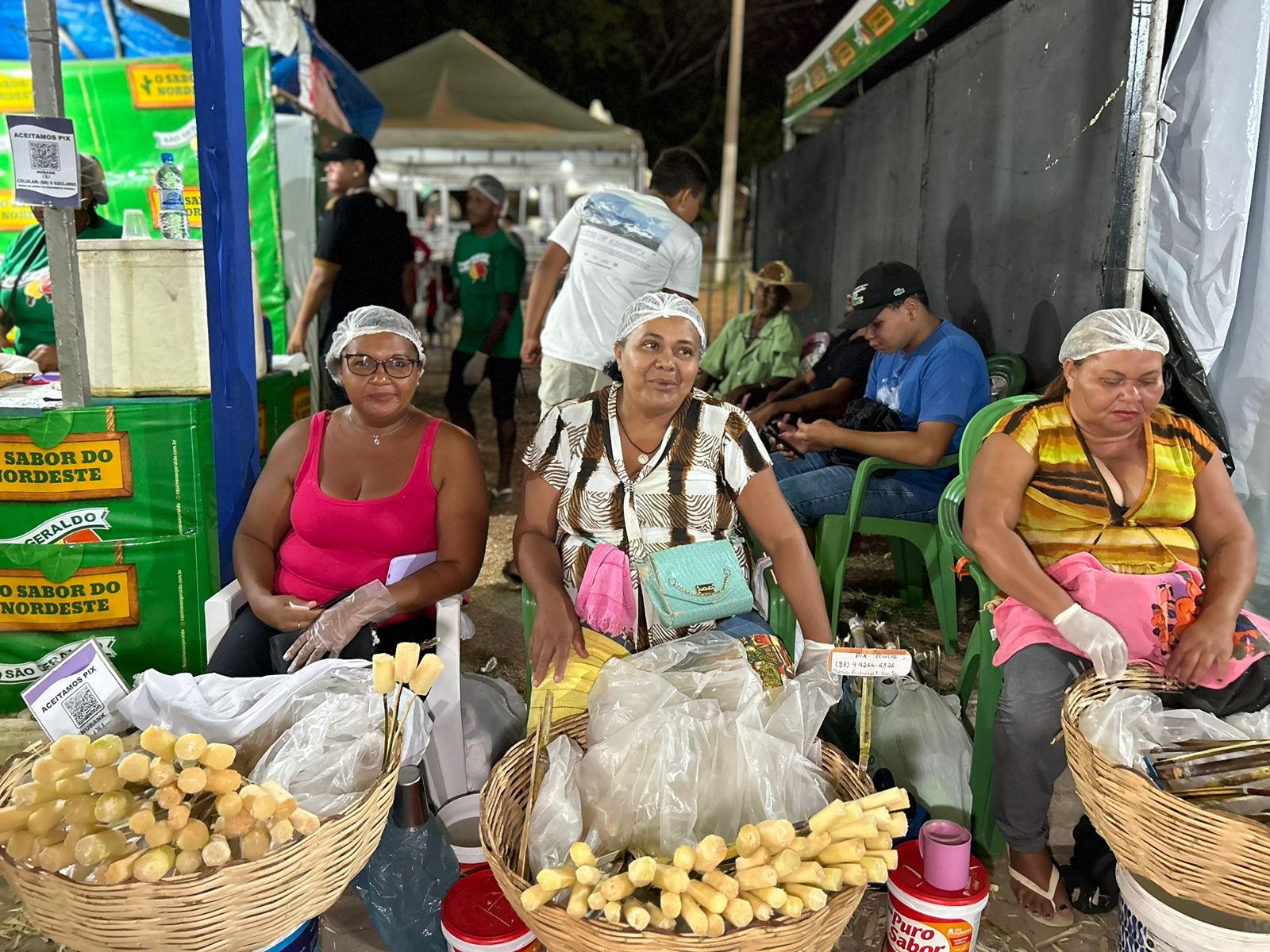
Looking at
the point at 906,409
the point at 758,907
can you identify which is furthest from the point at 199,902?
the point at 906,409

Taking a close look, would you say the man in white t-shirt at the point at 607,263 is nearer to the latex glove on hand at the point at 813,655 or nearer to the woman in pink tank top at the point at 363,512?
the woman in pink tank top at the point at 363,512

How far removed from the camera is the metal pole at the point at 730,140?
51.2 ft

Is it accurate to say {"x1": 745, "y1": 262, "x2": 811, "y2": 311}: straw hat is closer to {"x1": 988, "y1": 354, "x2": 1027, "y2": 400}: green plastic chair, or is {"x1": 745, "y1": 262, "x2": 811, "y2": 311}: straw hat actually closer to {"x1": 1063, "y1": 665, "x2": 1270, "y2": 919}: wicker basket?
{"x1": 988, "y1": 354, "x2": 1027, "y2": 400}: green plastic chair

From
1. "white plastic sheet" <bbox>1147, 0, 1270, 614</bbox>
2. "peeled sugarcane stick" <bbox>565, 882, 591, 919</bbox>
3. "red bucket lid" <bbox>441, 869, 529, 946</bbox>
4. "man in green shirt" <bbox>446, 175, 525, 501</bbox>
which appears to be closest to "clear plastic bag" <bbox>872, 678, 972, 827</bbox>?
"red bucket lid" <bbox>441, 869, 529, 946</bbox>

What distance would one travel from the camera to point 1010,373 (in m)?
3.66

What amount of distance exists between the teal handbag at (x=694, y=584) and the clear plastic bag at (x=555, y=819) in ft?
2.01

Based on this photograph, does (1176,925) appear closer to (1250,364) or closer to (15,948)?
(1250,364)

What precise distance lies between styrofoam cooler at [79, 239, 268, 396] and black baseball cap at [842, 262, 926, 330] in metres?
2.11

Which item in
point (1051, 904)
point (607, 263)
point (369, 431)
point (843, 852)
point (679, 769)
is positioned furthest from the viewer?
point (607, 263)

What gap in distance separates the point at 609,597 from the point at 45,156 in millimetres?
1921

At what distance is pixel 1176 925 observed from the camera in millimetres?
1715

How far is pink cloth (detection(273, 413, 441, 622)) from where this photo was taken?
248 centimetres

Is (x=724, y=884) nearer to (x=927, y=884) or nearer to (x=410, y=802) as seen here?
(x=927, y=884)

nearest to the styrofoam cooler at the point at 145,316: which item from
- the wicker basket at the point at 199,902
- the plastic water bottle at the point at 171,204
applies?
the plastic water bottle at the point at 171,204
